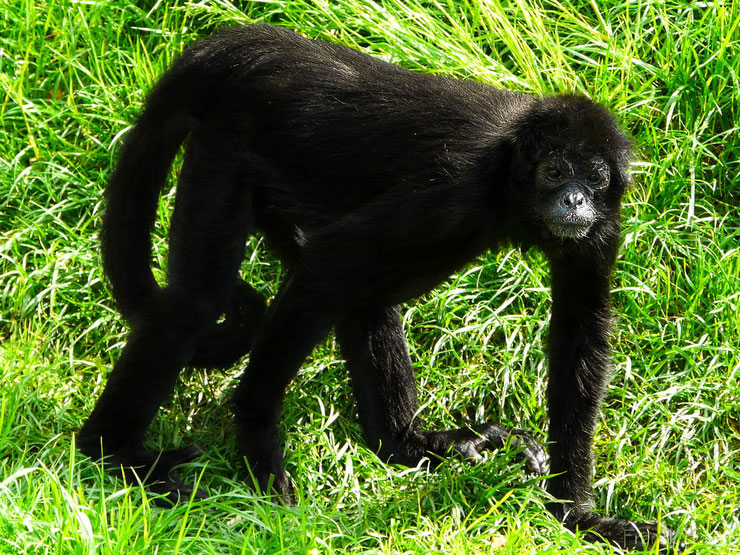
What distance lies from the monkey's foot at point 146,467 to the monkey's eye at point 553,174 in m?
2.16

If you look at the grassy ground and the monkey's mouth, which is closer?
the monkey's mouth

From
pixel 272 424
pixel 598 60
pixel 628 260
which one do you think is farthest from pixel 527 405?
pixel 598 60

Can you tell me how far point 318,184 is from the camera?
17.1 ft

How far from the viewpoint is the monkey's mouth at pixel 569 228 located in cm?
481

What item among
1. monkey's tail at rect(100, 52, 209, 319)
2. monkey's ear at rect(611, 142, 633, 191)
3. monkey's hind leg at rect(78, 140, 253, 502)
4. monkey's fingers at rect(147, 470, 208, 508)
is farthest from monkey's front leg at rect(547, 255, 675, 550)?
monkey's tail at rect(100, 52, 209, 319)

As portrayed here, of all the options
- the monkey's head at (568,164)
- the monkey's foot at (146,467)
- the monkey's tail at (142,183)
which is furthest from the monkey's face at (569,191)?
the monkey's foot at (146,467)

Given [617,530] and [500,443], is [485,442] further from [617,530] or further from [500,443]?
[617,530]

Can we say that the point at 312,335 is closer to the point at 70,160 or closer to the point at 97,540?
the point at 97,540

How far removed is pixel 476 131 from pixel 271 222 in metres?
1.07

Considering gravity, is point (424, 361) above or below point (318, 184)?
below

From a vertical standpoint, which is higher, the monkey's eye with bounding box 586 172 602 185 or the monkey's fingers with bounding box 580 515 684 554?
the monkey's eye with bounding box 586 172 602 185

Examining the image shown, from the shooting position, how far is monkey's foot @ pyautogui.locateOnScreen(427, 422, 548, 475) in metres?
5.75

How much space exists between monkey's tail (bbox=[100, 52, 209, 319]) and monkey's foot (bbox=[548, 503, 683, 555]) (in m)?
2.22

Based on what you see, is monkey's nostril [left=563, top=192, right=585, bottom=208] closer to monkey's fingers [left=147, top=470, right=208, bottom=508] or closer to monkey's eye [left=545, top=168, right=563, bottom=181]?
monkey's eye [left=545, top=168, right=563, bottom=181]
